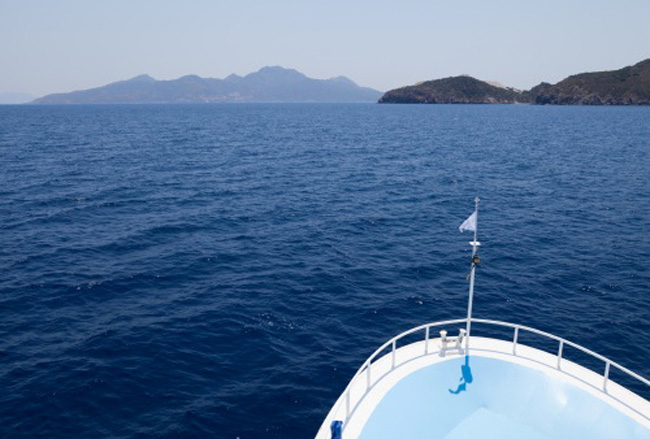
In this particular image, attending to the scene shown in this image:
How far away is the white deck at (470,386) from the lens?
14.6 meters

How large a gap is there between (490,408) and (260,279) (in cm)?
2114

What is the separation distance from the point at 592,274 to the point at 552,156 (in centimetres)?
6321

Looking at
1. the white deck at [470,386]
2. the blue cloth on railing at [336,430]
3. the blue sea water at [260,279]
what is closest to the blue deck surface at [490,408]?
the white deck at [470,386]

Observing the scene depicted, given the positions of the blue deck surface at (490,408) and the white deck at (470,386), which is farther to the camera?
the blue deck surface at (490,408)

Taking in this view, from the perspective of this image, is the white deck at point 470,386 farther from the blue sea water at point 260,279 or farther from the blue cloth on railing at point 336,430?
the blue sea water at point 260,279

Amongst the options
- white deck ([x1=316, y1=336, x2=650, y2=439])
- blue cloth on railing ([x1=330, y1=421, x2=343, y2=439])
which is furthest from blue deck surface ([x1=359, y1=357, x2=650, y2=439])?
blue cloth on railing ([x1=330, y1=421, x2=343, y2=439])

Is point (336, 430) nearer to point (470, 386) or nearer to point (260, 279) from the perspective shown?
point (470, 386)

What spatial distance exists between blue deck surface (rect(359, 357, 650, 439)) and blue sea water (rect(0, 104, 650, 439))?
6.35m

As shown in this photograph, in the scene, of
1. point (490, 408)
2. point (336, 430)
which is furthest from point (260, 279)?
point (336, 430)

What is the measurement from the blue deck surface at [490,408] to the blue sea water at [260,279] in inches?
250

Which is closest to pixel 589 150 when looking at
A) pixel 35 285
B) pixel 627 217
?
pixel 627 217

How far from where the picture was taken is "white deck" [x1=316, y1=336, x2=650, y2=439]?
1457cm

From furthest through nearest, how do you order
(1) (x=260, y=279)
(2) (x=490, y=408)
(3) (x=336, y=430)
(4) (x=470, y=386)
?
(1) (x=260, y=279)
(4) (x=470, y=386)
(2) (x=490, y=408)
(3) (x=336, y=430)

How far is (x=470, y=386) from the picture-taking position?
17156 millimetres
